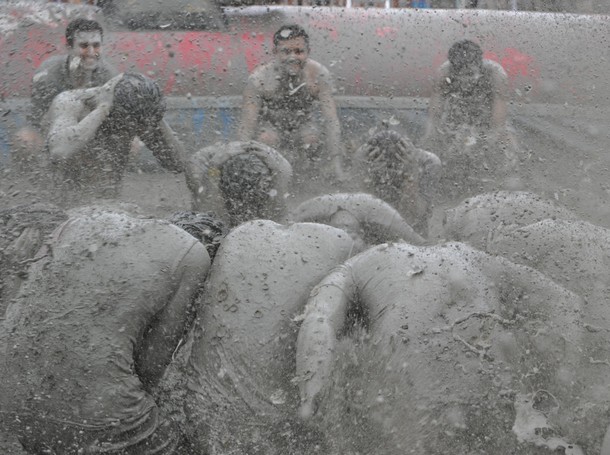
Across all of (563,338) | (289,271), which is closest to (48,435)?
(289,271)

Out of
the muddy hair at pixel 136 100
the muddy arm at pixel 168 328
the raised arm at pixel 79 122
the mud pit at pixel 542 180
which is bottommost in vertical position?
the mud pit at pixel 542 180

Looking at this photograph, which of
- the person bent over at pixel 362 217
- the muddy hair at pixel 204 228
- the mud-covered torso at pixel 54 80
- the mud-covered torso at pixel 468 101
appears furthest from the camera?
the mud-covered torso at pixel 468 101

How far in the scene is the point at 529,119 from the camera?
4.78 metres

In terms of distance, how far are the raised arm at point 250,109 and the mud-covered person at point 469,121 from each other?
0.91m

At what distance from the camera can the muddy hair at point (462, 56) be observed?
4852mm

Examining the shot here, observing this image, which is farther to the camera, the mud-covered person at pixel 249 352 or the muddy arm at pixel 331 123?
the muddy arm at pixel 331 123

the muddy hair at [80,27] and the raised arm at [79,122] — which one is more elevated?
the muddy hair at [80,27]

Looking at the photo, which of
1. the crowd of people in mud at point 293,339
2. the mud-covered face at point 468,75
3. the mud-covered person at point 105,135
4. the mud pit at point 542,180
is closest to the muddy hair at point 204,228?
the crowd of people in mud at point 293,339

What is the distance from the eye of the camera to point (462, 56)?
4.86m

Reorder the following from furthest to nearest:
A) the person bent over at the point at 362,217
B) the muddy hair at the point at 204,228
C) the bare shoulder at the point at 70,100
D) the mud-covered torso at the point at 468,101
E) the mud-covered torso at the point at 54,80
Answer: the mud-covered torso at the point at 468,101 → the mud-covered torso at the point at 54,80 → the bare shoulder at the point at 70,100 → the person bent over at the point at 362,217 → the muddy hair at the point at 204,228

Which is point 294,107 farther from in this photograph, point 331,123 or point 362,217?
point 362,217

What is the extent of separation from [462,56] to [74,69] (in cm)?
203

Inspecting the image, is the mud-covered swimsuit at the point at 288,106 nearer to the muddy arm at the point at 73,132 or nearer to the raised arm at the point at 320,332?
the muddy arm at the point at 73,132

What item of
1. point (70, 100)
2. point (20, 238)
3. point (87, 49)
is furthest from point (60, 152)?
point (20, 238)
